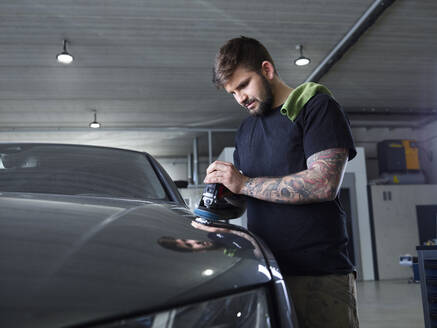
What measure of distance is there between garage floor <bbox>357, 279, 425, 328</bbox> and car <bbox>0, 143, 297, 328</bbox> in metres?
3.28

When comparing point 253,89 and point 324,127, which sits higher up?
point 253,89

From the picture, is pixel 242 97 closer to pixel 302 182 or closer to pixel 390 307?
pixel 302 182

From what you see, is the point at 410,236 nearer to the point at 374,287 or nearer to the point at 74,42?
the point at 374,287

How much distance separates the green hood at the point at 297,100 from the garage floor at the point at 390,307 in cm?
299

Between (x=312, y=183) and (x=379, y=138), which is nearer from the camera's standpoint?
(x=312, y=183)

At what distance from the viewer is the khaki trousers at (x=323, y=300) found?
106 cm

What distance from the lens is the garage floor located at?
350 centimetres

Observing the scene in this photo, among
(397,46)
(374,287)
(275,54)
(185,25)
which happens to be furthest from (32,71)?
(374,287)

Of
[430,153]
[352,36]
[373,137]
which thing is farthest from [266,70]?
[430,153]

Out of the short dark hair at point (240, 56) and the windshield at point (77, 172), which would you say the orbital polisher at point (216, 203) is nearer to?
the windshield at point (77, 172)

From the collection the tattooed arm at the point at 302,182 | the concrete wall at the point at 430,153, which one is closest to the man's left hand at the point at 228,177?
the tattooed arm at the point at 302,182

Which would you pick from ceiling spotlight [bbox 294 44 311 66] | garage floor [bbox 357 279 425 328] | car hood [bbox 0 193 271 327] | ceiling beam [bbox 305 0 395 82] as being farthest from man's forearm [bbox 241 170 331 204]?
ceiling spotlight [bbox 294 44 311 66]

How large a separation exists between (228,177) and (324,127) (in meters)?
0.30

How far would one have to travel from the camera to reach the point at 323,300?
106 cm
